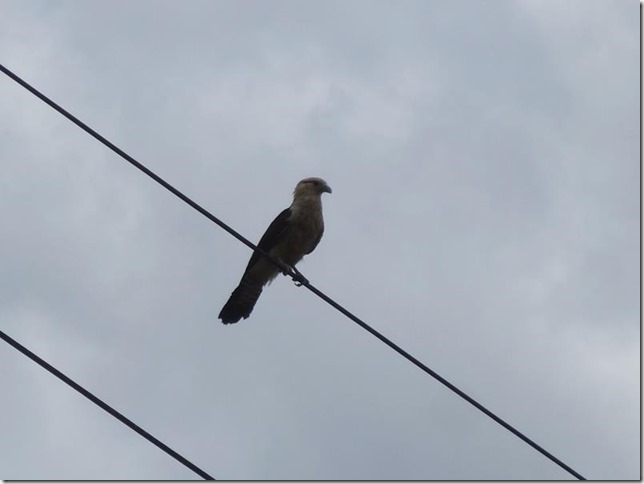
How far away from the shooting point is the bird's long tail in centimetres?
1130

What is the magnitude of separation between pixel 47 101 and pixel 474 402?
294 centimetres

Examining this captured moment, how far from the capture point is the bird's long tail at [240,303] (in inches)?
445

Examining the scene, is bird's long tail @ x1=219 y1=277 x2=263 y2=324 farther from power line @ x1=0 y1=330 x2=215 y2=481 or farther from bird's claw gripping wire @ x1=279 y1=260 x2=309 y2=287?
power line @ x1=0 y1=330 x2=215 y2=481

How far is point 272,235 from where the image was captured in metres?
11.3

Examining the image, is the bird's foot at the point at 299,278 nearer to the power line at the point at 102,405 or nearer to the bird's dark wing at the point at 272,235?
the bird's dark wing at the point at 272,235

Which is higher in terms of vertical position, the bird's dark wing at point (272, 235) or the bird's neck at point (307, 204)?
the bird's neck at point (307, 204)

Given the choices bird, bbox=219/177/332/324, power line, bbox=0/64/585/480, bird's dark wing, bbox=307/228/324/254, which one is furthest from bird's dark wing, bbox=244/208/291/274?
power line, bbox=0/64/585/480

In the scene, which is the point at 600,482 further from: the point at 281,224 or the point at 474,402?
the point at 281,224

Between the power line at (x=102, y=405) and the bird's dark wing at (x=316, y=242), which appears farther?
the bird's dark wing at (x=316, y=242)

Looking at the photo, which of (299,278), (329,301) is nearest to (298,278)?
(299,278)

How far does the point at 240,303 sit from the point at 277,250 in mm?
652

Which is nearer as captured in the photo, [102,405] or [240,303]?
[102,405]

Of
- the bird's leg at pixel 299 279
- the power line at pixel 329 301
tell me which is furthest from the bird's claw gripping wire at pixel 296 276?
the power line at pixel 329 301

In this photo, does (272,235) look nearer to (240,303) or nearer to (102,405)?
(240,303)
